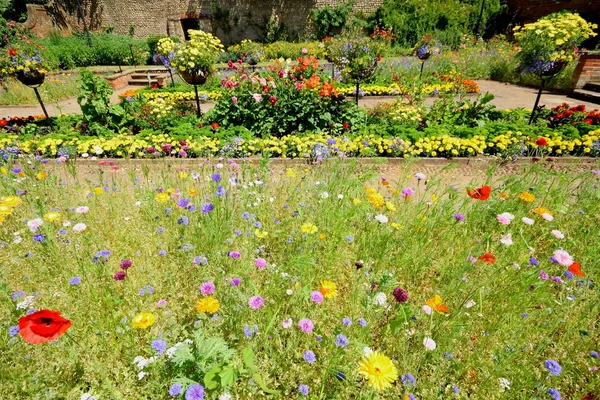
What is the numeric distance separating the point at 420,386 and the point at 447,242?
1.39 m

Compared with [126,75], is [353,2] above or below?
above

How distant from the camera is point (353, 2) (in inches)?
756

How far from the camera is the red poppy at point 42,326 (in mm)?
1066

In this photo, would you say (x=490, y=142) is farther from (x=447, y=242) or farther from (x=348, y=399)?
(x=348, y=399)

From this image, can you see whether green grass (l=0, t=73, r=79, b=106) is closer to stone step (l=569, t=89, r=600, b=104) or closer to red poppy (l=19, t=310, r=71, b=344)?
red poppy (l=19, t=310, r=71, b=344)

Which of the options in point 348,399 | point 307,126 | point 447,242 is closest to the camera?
point 348,399

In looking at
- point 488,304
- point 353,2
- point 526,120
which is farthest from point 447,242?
point 353,2

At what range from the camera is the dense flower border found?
463cm

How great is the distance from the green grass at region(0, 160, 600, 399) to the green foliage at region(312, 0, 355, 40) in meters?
19.7

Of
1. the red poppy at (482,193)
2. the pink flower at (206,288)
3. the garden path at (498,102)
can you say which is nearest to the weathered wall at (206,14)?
the garden path at (498,102)

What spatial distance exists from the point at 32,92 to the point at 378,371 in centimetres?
1330

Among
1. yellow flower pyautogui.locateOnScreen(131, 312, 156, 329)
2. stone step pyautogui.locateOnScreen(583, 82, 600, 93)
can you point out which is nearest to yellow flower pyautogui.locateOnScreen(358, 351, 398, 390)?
yellow flower pyautogui.locateOnScreen(131, 312, 156, 329)

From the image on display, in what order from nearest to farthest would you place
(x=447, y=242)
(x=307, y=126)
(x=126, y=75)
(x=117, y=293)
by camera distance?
(x=117, y=293)
(x=447, y=242)
(x=307, y=126)
(x=126, y=75)

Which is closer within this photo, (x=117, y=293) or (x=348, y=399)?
(x=348, y=399)
